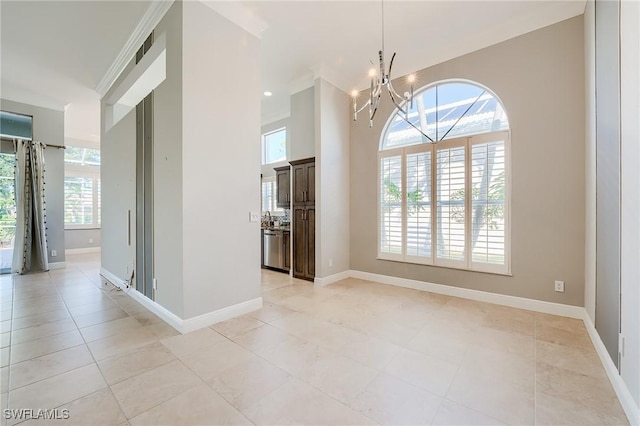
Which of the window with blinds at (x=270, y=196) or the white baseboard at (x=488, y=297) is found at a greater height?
the window with blinds at (x=270, y=196)

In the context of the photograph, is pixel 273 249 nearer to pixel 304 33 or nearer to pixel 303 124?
pixel 303 124

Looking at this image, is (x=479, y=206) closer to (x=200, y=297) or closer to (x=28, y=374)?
(x=200, y=297)

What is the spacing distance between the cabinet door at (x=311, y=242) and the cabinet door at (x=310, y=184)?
17cm

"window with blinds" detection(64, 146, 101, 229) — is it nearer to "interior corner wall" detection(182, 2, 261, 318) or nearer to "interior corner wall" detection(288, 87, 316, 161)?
"interior corner wall" detection(288, 87, 316, 161)

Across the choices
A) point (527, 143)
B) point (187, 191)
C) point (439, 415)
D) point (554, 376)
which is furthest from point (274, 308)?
point (527, 143)

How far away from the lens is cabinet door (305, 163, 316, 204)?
15.0 feet

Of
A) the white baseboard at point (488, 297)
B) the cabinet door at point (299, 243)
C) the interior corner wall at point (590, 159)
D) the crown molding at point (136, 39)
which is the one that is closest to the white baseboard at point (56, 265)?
the crown molding at point (136, 39)

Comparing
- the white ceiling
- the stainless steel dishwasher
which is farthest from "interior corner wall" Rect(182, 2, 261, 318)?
the stainless steel dishwasher

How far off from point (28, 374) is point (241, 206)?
2086 mm

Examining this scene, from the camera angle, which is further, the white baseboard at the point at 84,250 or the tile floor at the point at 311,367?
the white baseboard at the point at 84,250

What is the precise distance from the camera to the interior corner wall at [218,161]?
8.76ft

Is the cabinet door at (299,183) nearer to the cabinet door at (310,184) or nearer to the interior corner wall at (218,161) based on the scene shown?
the cabinet door at (310,184)

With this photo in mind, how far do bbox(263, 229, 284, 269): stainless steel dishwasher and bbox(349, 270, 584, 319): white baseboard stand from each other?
1697 millimetres

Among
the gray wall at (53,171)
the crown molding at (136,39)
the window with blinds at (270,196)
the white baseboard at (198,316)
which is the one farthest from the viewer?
the window with blinds at (270,196)
